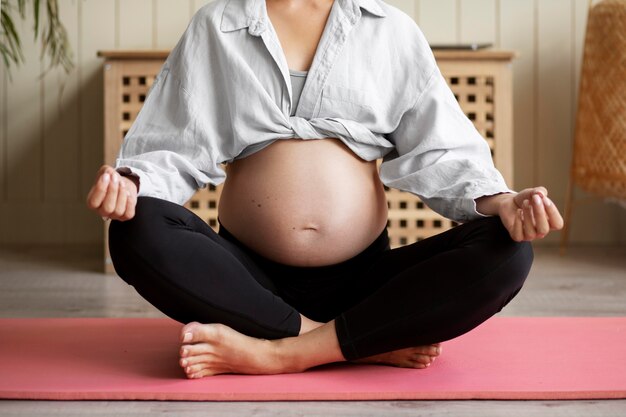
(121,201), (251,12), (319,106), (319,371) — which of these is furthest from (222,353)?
(251,12)

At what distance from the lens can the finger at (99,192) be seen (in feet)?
3.96

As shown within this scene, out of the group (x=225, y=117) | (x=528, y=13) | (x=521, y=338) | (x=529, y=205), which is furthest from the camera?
(x=528, y=13)

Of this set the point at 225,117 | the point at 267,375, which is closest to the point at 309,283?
the point at 267,375

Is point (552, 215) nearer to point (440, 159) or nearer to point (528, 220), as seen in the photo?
point (528, 220)

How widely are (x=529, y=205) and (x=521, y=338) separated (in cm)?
45

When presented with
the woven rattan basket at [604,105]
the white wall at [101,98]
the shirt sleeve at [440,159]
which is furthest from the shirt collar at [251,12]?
the white wall at [101,98]

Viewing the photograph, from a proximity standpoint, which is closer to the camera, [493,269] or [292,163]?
[493,269]

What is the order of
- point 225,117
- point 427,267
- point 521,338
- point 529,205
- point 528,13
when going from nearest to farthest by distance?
point 529,205 → point 427,267 → point 225,117 → point 521,338 → point 528,13

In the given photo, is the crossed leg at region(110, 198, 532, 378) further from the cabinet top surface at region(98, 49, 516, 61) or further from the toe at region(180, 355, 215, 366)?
the cabinet top surface at region(98, 49, 516, 61)

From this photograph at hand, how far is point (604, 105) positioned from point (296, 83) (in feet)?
5.23

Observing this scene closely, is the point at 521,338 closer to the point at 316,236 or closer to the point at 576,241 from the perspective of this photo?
the point at 316,236

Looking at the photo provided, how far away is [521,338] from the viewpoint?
1612 millimetres

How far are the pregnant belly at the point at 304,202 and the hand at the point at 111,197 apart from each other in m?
0.25

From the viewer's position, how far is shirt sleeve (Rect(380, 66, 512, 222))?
4.58 ft
